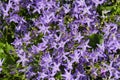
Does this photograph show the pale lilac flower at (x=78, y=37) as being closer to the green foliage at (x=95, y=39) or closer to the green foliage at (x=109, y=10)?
the green foliage at (x=95, y=39)

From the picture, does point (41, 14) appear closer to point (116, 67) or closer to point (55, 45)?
point (55, 45)

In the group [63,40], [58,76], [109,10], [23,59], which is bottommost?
[58,76]

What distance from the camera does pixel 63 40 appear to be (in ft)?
12.0

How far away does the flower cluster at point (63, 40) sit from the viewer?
356cm

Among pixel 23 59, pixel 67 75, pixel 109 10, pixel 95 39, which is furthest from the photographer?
pixel 109 10

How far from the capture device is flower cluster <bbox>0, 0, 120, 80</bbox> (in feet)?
11.7

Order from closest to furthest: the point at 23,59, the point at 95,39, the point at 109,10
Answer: the point at 23,59 → the point at 95,39 → the point at 109,10

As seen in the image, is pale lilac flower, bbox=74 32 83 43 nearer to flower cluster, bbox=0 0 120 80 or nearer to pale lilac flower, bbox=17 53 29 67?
flower cluster, bbox=0 0 120 80

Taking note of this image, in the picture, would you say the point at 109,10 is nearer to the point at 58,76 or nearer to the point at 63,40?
the point at 63,40

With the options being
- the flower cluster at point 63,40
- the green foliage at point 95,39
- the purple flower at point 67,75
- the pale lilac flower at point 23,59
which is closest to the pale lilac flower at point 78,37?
the flower cluster at point 63,40

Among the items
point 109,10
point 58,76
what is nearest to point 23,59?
point 58,76

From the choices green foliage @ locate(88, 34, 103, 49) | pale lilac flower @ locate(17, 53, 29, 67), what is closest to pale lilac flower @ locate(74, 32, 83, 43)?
green foliage @ locate(88, 34, 103, 49)

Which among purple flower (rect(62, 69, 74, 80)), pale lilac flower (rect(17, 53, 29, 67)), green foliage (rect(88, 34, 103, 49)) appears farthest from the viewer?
green foliage (rect(88, 34, 103, 49))

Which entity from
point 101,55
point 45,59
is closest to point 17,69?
point 45,59
